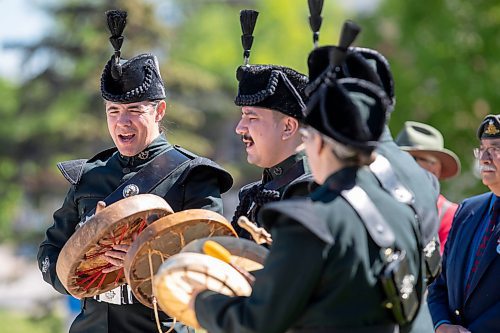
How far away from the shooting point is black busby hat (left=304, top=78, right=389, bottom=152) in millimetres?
3578

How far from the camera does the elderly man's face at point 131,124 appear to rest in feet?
17.8

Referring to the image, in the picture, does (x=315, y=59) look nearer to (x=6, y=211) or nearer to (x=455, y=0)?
(x=455, y=0)

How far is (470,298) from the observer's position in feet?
18.0

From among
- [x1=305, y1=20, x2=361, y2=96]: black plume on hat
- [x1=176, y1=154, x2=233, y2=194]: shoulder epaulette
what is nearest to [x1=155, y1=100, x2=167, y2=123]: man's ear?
[x1=176, y1=154, x2=233, y2=194]: shoulder epaulette

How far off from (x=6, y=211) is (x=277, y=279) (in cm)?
2220

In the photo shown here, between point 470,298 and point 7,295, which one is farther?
point 7,295

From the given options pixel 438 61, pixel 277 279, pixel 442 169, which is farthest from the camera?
pixel 438 61

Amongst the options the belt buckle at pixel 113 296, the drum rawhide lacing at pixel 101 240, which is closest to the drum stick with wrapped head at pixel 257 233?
the drum rawhide lacing at pixel 101 240

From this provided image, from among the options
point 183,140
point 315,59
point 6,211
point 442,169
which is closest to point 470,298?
point 315,59

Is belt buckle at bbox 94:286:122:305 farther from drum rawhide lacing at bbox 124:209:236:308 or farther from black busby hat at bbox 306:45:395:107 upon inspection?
black busby hat at bbox 306:45:395:107

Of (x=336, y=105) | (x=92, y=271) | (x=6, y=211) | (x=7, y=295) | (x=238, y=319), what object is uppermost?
(x=336, y=105)

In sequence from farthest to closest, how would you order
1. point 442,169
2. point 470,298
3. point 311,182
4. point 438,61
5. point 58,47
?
point 58,47, point 438,61, point 442,169, point 470,298, point 311,182

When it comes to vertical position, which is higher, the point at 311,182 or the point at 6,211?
the point at 311,182

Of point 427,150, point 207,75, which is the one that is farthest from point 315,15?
point 207,75
